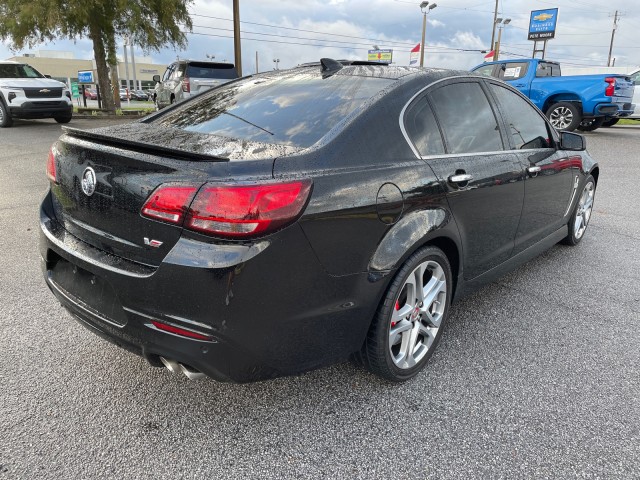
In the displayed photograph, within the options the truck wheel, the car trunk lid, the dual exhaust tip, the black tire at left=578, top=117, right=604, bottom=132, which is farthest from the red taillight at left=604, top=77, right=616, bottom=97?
the dual exhaust tip

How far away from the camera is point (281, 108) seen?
2.62m

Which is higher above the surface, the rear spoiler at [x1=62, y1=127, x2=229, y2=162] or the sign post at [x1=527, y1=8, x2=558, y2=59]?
the sign post at [x1=527, y1=8, x2=558, y2=59]

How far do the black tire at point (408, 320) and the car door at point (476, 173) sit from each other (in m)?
0.27

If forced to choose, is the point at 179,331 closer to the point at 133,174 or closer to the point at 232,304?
the point at 232,304

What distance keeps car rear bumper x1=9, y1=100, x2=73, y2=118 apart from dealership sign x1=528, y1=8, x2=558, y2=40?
46.2 metres

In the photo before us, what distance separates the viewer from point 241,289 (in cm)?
183

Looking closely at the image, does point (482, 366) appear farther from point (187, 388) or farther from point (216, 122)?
point (216, 122)

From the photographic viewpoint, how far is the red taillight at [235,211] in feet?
5.97

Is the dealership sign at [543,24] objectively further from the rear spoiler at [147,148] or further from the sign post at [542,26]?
the rear spoiler at [147,148]

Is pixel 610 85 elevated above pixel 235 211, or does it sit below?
above

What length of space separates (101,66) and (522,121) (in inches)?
740

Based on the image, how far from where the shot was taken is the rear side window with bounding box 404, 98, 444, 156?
8.31 feet

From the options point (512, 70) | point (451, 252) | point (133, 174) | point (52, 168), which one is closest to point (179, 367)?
point (133, 174)

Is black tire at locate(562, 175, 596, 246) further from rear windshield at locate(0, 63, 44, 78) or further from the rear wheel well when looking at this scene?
rear windshield at locate(0, 63, 44, 78)
